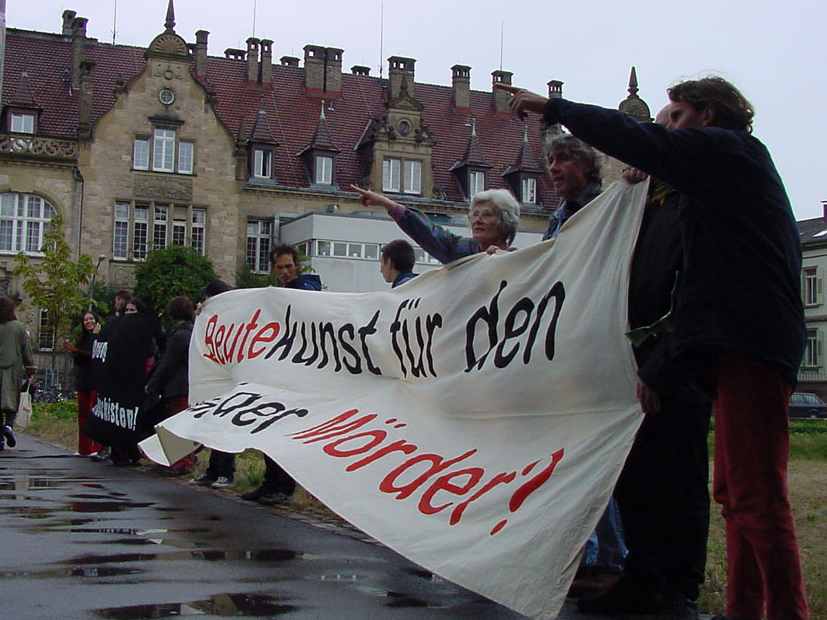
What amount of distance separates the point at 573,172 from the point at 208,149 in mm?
48393

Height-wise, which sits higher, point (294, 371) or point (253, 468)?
point (294, 371)

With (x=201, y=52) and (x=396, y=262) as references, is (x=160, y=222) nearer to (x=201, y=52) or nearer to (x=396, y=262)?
(x=201, y=52)

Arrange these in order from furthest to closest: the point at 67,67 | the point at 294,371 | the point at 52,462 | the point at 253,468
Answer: the point at 67,67 → the point at 52,462 → the point at 253,468 → the point at 294,371

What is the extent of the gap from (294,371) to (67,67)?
161 feet

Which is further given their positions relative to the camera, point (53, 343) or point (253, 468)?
point (53, 343)

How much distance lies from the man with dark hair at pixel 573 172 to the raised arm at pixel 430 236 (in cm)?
117

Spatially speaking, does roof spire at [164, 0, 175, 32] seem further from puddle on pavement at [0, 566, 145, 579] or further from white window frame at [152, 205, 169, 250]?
puddle on pavement at [0, 566, 145, 579]

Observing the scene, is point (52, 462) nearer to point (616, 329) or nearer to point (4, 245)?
point (616, 329)

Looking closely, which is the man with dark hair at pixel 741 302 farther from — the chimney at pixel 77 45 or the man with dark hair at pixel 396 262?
the chimney at pixel 77 45

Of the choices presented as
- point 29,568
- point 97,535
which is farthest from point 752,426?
point 97,535

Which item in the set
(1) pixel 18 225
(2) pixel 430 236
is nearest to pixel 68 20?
(1) pixel 18 225

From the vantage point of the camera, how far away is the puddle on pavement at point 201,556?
243 inches

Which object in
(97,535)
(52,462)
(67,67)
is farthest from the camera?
(67,67)

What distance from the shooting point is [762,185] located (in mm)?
4410
